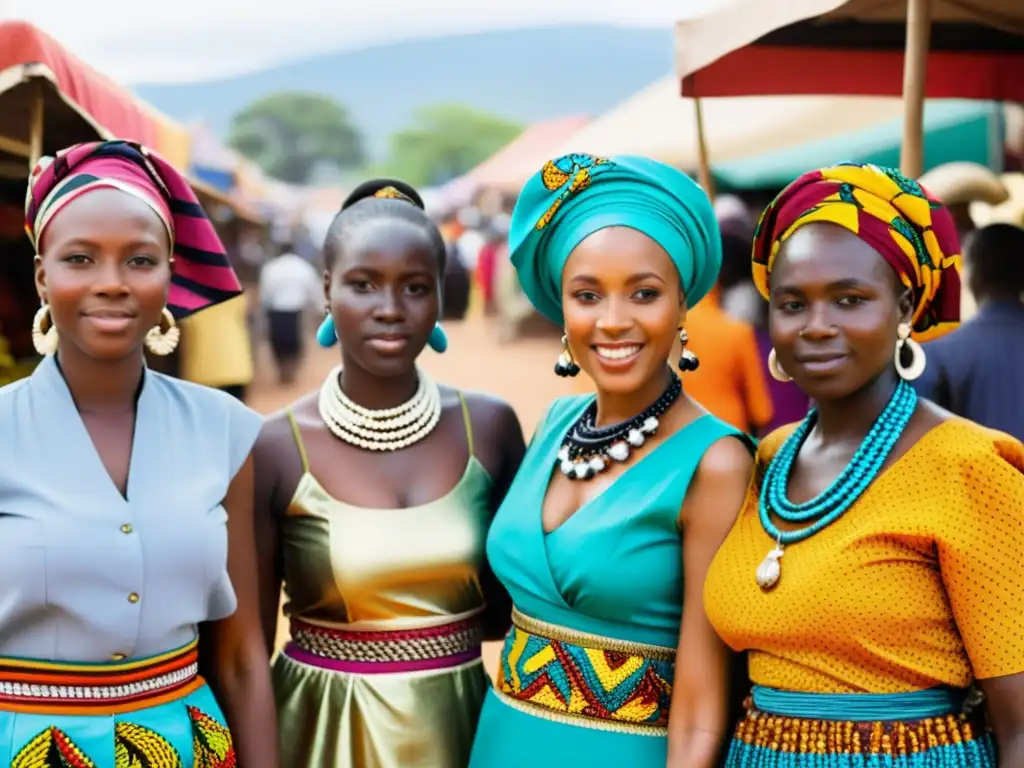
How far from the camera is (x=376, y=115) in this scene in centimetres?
17900

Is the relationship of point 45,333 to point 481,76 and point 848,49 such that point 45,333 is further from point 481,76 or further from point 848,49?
point 481,76

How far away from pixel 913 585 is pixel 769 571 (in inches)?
10.3

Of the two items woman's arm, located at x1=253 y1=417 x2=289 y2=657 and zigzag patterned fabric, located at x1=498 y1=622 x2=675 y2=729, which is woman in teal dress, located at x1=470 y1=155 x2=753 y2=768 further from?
woman's arm, located at x1=253 y1=417 x2=289 y2=657

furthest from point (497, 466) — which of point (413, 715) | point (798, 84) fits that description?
point (798, 84)

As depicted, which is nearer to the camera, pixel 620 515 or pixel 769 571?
pixel 769 571

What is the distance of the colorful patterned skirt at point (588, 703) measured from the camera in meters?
2.60

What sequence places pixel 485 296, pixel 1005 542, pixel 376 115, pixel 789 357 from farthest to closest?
pixel 376 115
pixel 485 296
pixel 789 357
pixel 1005 542

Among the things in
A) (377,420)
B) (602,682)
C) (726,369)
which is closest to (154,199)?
(377,420)

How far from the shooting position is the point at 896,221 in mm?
2367

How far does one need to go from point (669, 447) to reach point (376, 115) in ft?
596

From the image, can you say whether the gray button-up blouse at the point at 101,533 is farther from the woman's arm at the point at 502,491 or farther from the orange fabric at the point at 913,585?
the orange fabric at the point at 913,585

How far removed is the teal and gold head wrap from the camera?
2680mm

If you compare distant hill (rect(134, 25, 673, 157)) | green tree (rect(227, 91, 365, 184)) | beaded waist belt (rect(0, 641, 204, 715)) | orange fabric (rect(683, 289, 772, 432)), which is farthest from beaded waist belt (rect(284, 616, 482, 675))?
distant hill (rect(134, 25, 673, 157))

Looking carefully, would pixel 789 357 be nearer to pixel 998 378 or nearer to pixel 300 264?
pixel 998 378
